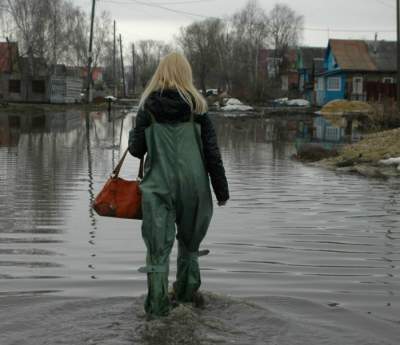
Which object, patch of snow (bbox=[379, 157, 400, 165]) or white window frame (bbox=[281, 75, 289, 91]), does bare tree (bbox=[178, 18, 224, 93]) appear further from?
patch of snow (bbox=[379, 157, 400, 165])

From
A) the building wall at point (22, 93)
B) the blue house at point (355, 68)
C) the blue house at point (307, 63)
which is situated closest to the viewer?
the building wall at point (22, 93)

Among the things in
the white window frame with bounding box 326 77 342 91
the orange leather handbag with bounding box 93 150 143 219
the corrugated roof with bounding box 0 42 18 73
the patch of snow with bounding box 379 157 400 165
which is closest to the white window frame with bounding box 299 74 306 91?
the white window frame with bounding box 326 77 342 91

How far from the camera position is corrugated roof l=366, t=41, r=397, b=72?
70125 millimetres

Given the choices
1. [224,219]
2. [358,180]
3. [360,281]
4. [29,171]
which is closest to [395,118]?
[358,180]

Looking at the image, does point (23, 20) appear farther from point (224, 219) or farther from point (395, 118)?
point (224, 219)

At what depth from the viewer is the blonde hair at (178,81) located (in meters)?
5.09

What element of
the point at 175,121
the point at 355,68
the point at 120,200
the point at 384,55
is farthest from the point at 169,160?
the point at 384,55

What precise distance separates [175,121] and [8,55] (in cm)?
7119

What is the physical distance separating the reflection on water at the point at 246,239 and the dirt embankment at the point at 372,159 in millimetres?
1041

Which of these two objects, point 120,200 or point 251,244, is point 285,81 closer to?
point 251,244

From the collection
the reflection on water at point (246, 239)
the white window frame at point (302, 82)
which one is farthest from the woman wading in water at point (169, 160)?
the white window frame at point (302, 82)

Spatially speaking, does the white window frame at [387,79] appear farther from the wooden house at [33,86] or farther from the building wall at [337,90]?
the wooden house at [33,86]

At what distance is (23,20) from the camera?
6688 cm

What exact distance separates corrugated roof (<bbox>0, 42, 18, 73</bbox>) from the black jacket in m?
66.1
